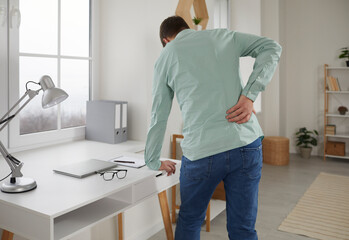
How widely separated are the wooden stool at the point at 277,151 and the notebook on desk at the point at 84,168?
3.59 m

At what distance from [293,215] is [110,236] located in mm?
1612

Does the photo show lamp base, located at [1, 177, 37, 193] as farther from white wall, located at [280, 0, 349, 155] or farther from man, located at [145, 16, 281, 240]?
white wall, located at [280, 0, 349, 155]

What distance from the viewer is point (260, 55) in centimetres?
156

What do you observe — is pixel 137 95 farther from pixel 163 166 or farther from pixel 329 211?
pixel 329 211

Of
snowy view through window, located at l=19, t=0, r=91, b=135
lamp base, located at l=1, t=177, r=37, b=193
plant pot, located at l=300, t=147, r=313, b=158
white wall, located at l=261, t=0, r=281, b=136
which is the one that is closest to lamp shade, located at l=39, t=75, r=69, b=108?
lamp base, located at l=1, t=177, r=37, b=193

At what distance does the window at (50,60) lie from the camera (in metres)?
2.13

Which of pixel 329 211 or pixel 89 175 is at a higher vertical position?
pixel 89 175

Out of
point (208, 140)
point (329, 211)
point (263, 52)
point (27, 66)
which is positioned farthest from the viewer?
point (329, 211)

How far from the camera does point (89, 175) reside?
64.4 inches

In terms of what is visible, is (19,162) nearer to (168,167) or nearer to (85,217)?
(85,217)

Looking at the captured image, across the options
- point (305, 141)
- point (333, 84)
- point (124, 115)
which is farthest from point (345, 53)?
point (124, 115)

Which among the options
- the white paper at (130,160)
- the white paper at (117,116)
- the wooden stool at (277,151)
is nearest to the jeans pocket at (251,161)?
the white paper at (130,160)

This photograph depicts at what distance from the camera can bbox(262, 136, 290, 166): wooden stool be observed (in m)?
4.91

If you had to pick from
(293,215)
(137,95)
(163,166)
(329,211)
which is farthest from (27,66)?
(329,211)
